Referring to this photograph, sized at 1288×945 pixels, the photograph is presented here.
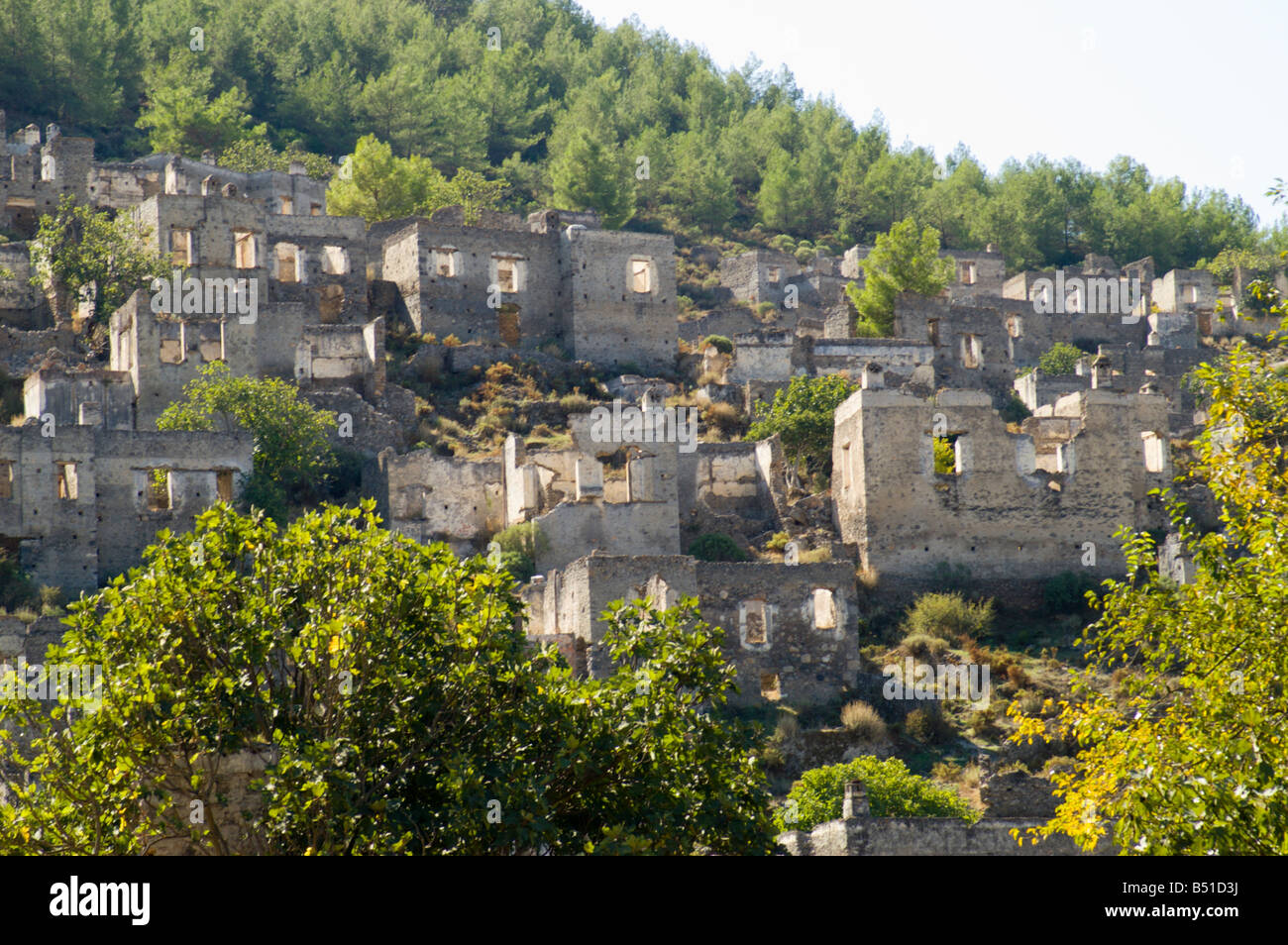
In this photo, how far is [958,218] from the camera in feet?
285

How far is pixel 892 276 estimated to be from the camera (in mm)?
60281

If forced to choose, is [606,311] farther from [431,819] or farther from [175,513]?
[431,819]

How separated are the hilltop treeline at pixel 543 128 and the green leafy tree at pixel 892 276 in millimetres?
16633

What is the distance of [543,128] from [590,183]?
67.1 feet

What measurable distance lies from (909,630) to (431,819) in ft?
80.2

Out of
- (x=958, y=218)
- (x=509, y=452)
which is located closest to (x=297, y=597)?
(x=509, y=452)

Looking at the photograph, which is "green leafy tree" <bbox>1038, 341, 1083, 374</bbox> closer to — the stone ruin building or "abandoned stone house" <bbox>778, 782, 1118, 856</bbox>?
the stone ruin building

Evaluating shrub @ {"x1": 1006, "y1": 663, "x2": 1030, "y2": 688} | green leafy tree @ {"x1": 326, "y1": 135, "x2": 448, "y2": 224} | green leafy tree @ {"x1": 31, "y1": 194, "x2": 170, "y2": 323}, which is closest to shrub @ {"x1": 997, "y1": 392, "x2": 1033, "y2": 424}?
shrub @ {"x1": 1006, "y1": 663, "x2": 1030, "y2": 688}

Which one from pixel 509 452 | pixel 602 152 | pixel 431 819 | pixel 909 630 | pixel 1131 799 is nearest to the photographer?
pixel 1131 799

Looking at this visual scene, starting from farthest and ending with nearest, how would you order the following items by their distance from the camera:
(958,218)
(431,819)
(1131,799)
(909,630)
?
(958,218) → (909,630) → (431,819) → (1131,799)

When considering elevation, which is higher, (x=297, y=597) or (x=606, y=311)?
(x=606, y=311)

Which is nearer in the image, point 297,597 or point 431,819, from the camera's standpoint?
point 431,819

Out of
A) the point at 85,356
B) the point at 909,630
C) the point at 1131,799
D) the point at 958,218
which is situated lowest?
the point at 909,630
